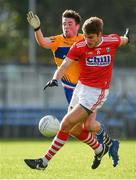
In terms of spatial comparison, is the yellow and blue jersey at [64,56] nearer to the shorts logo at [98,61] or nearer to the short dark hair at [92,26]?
the shorts logo at [98,61]

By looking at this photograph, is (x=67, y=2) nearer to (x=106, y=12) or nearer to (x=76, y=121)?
(x=106, y=12)

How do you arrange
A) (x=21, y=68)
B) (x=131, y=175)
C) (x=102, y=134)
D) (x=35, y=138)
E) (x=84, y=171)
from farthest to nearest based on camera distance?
(x=21, y=68), (x=35, y=138), (x=102, y=134), (x=84, y=171), (x=131, y=175)

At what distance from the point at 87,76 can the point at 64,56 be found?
5.08 ft

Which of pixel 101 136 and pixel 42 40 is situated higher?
pixel 42 40

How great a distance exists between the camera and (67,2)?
41938 mm

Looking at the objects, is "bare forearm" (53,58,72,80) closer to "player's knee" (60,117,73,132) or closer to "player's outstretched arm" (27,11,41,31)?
"player's knee" (60,117,73,132)

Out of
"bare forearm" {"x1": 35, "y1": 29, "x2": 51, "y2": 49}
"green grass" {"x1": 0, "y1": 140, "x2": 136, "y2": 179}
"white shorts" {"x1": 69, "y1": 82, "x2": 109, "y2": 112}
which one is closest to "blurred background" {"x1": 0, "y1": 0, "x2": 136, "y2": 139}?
"green grass" {"x1": 0, "y1": 140, "x2": 136, "y2": 179}

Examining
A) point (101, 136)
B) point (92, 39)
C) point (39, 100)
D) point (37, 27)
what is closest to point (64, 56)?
point (37, 27)

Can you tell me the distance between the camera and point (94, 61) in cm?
1172

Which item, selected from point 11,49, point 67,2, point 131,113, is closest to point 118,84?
point 131,113

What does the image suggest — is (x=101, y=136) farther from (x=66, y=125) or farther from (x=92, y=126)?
(x=66, y=125)

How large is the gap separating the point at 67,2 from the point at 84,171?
99.8 ft

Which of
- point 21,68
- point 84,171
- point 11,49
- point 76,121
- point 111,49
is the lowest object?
point 11,49

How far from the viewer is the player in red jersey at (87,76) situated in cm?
1161
